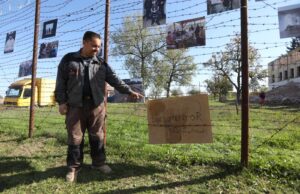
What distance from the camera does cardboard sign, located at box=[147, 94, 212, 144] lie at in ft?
17.1

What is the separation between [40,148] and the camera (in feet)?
22.0

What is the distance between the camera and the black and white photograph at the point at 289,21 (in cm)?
438

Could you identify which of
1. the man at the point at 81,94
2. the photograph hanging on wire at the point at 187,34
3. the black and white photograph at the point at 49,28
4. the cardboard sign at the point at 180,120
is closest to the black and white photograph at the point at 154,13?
the photograph hanging on wire at the point at 187,34

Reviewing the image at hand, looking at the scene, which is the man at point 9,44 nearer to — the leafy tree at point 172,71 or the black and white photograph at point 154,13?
the leafy tree at point 172,71

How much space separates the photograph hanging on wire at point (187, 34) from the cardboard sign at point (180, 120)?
0.76 metres

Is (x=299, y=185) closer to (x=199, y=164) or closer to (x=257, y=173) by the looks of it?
(x=257, y=173)

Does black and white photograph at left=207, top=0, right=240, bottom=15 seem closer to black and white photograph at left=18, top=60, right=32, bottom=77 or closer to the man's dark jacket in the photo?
the man's dark jacket

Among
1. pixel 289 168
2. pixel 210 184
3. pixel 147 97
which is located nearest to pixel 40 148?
pixel 147 97

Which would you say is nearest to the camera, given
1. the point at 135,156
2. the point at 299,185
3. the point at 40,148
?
the point at 299,185

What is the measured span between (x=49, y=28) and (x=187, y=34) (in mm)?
3983

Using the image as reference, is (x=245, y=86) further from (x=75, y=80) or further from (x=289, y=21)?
(x=75, y=80)

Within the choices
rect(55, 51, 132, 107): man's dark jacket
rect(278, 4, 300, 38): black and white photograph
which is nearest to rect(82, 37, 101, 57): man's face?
rect(55, 51, 132, 107): man's dark jacket

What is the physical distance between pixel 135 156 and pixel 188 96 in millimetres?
1328

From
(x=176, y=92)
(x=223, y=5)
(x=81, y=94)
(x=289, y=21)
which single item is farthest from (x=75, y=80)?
(x=289, y=21)
